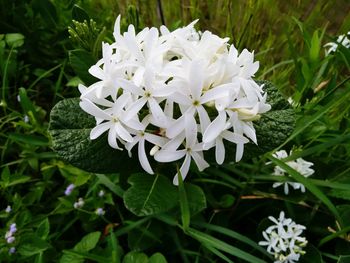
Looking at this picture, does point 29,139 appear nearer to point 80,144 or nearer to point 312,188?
point 80,144

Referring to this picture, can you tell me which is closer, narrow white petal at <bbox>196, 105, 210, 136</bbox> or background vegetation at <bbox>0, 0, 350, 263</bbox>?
narrow white petal at <bbox>196, 105, 210, 136</bbox>

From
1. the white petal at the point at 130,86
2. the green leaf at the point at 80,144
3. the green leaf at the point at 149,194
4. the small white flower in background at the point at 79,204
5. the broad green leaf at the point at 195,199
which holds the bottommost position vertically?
the small white flower in background at the point at 79,204

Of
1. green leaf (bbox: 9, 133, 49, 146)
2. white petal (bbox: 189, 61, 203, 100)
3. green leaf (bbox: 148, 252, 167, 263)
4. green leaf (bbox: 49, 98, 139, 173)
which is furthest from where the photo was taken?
green leaf (bbox: 9, 133, 49, 146)

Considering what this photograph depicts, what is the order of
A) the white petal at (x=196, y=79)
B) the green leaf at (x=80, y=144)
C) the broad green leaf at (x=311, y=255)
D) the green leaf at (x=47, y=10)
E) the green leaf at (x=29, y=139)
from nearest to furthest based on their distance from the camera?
the white petal at (x=196, y=79), the green leaf at (x=80, y=144), the broad green leaf at (x=311, y=255), the green leaf at (x=29, y=139), the green leaf at (x=47, y=10)

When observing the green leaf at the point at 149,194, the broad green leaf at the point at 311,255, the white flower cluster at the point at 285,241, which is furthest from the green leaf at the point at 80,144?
the broad green leaf at the point at 311,255

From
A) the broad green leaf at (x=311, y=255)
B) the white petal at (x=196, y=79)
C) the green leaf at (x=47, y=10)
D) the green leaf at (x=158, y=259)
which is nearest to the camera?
the white petal at (x=196, y=79)

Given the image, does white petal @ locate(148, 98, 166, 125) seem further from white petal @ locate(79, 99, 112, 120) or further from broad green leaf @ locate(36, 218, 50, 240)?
broad green leaf @ locate(36, 218, 50, 240)

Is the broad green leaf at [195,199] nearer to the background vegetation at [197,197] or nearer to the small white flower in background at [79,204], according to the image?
the background vegetation at [197,197]

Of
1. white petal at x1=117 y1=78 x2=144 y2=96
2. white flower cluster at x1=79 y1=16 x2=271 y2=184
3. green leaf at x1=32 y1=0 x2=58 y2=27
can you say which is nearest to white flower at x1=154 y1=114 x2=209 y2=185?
white flower cluster at x1=79 y1=16 x2=271 y2=184

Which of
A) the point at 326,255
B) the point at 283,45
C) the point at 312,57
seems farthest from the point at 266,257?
the point at 283,45
